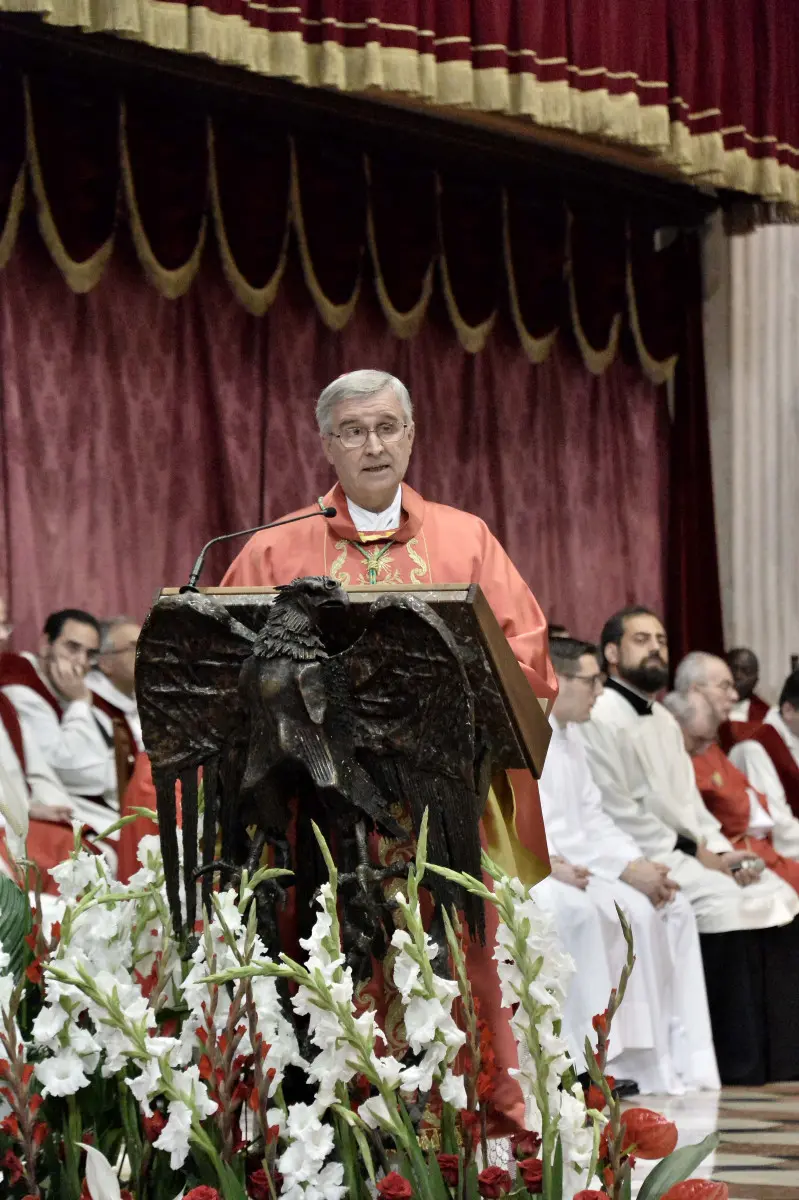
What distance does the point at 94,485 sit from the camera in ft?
29.7

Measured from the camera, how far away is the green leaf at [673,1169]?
2.87 meters

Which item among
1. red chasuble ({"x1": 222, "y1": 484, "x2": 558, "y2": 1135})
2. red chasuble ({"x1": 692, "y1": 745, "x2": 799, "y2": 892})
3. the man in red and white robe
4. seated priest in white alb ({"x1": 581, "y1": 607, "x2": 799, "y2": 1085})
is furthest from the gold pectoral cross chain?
the man in red and white robe

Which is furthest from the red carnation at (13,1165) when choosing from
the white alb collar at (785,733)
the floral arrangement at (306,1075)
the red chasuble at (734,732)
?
the red chasuble at (734,732)

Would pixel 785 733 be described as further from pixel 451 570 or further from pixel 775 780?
pixel 451 570

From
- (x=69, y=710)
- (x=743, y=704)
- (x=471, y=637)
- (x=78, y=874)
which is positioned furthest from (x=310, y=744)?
(x=743, y=704)

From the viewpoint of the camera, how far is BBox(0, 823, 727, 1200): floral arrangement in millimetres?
2574

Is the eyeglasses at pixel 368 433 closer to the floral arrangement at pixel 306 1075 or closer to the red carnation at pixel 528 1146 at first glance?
the floral arrangement at pixel 306 1075

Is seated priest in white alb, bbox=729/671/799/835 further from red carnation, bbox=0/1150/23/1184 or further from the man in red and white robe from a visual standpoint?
red carnation, bbox=0/1150/23/1184

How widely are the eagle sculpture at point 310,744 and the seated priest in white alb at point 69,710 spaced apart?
4.52 metres

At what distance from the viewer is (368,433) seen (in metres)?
3.54

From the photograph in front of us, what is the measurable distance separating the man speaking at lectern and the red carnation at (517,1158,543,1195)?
0.62 meters

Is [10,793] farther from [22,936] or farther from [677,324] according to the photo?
[677,324]

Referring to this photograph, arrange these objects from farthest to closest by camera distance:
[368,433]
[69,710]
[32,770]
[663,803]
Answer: [663,803], [69,710], [32,770], [368,433]

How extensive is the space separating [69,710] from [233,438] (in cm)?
217
